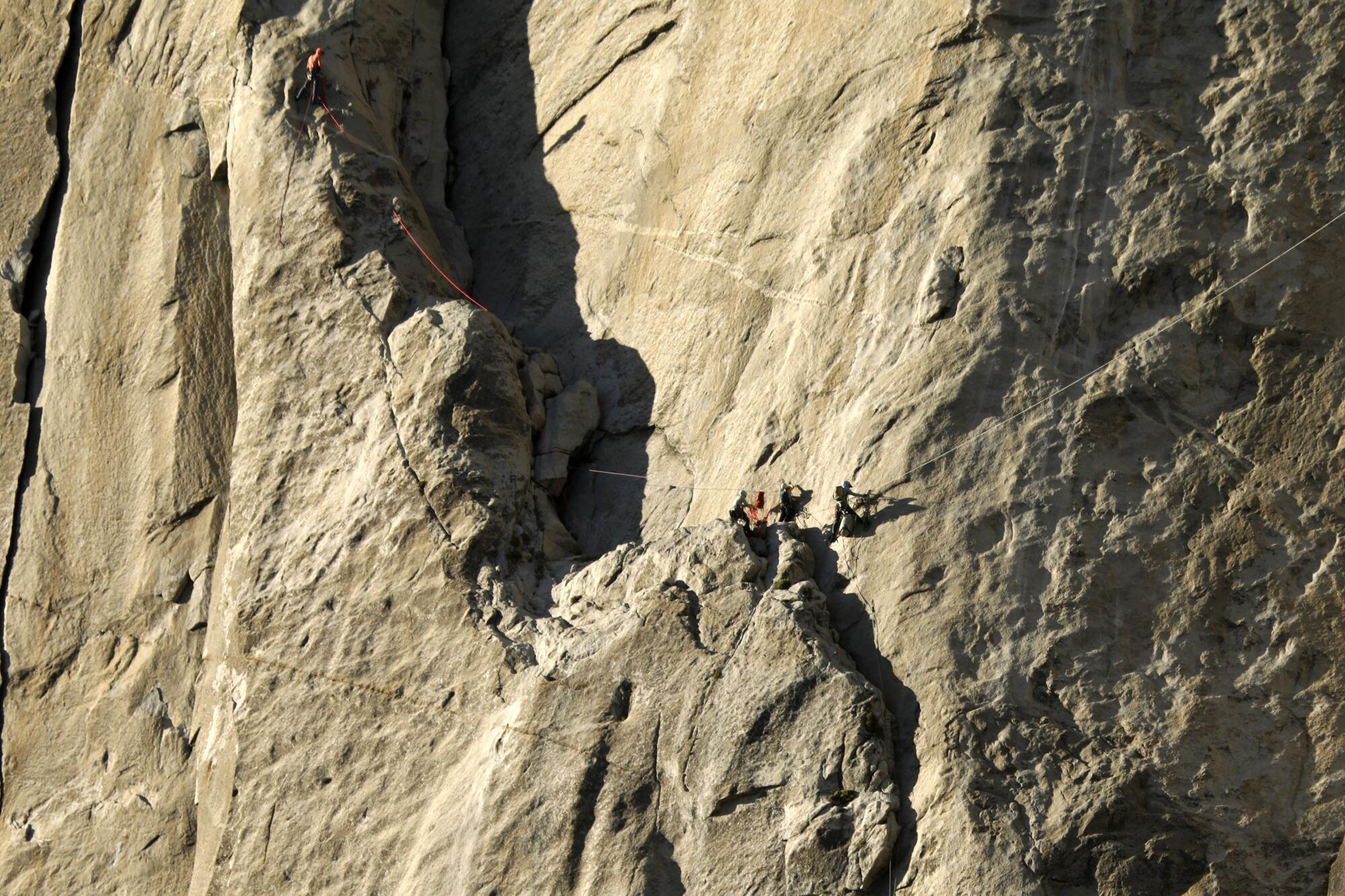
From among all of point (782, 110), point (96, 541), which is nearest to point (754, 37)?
point (782, 110)

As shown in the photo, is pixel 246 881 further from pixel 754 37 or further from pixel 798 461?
pixel 754 37

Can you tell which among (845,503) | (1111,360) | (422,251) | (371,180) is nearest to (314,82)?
(371,180)

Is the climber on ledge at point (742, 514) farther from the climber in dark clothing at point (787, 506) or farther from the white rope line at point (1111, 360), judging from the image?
the white rope line at point (1111, 360)

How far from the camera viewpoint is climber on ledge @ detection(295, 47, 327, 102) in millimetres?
13727

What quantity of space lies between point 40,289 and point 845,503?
31.8ft

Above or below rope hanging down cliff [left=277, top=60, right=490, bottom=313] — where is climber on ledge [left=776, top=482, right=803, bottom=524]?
below

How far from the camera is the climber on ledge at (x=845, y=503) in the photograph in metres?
10.7

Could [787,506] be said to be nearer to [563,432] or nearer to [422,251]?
[563,432]

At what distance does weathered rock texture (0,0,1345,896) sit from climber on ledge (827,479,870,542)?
15 cm

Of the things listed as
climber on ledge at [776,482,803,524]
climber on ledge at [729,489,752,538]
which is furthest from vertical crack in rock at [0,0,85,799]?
climber on ledge at [776,482,803,524]

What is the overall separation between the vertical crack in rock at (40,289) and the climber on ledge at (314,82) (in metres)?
3.57

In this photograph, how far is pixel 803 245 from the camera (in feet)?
39.8

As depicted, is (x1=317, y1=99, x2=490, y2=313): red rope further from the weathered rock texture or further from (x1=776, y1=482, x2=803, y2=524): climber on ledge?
(x1=776, y1=482, x2=803, y2=524): climber on ledge

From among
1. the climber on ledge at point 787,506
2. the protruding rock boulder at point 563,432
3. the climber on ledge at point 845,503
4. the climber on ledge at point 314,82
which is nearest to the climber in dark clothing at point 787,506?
the climber on ledge at point 787,506
